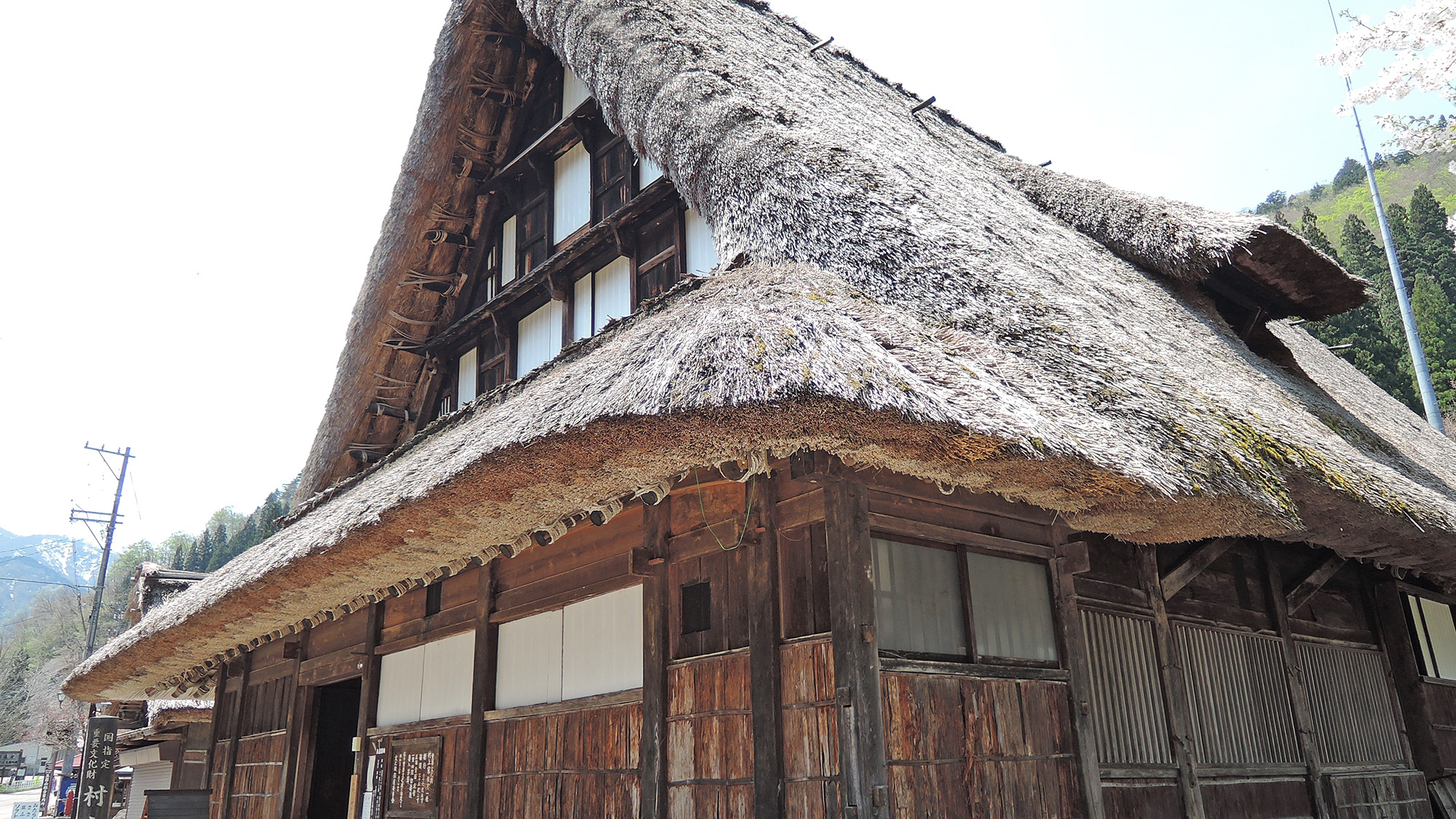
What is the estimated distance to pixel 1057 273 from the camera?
545 cm

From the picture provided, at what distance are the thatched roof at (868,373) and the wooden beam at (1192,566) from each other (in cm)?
58

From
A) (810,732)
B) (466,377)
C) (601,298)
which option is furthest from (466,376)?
(810,732)

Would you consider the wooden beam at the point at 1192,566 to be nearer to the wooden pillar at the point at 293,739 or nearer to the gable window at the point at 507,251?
the gable window at the point at 507,251

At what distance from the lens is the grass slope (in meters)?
54.4

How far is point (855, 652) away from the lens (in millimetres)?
3693

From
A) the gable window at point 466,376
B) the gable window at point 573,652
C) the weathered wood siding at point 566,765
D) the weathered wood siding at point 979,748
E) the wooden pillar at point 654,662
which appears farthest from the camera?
the gable window at point 466,376

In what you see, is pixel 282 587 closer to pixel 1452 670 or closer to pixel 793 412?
pixel 793 412

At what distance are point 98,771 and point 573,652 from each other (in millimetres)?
8559

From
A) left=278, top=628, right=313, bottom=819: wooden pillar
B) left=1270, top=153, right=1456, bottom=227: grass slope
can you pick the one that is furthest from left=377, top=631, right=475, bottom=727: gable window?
left=1270, top=153, right=1456, bottom=227: grass slope

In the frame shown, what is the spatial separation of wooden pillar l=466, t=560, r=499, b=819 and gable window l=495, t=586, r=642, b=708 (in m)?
0.06

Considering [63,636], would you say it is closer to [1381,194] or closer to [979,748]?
[979,748]

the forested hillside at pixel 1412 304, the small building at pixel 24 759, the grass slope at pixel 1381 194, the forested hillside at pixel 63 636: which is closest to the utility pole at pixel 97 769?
the forested hillside at pixel 1412 304

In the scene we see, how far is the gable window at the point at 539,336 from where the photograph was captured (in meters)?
7.71

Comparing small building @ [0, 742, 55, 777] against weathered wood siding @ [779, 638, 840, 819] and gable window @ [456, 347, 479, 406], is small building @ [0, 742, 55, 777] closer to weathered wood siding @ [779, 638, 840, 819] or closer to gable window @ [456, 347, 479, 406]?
gable window @ [456, 347, 479, 406]
